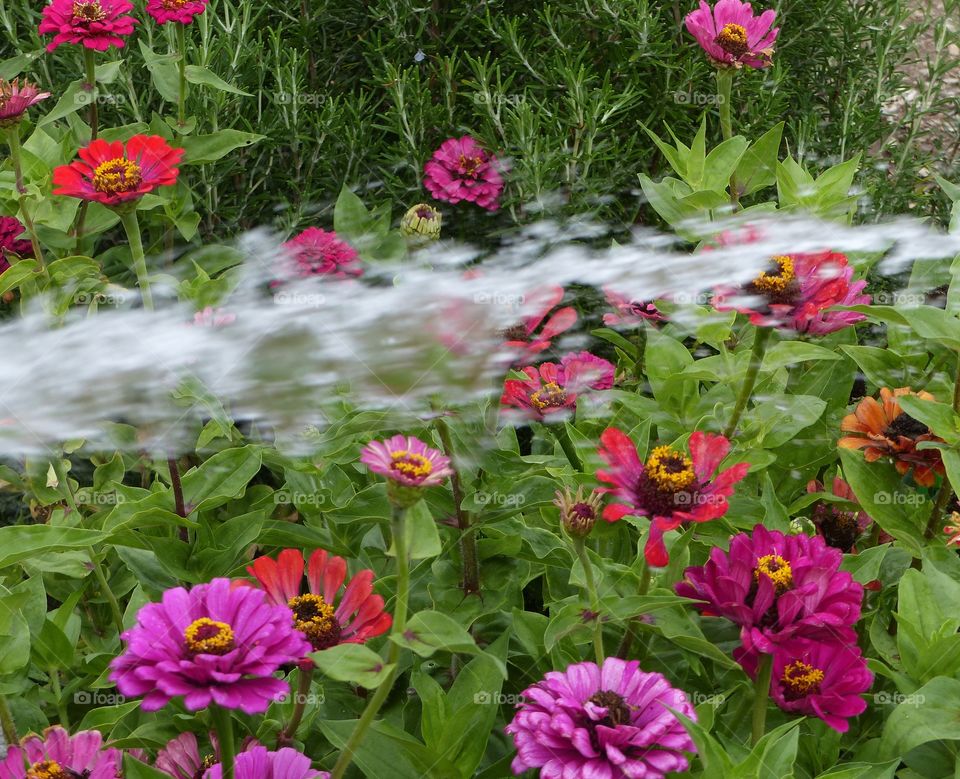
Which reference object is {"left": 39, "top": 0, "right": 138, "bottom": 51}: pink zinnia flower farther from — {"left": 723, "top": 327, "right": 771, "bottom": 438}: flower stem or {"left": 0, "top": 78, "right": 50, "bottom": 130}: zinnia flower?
{"left": 723, "top": 327, "right": 771, "bottom": 438}: flower stem

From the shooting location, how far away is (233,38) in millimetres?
2268

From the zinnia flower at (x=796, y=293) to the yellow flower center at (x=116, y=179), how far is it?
2.42 feet

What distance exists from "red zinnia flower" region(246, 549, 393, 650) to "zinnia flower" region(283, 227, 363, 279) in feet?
2.87

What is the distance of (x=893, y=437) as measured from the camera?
4.42ft

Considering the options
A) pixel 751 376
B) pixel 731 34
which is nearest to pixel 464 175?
pixel 731 34

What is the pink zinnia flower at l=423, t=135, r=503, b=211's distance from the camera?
2184 mm

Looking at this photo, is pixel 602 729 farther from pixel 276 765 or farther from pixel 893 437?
pixel 893 437

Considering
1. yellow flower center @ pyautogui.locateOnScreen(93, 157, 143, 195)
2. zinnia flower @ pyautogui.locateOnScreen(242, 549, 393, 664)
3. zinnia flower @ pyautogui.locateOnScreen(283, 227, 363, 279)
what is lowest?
zinnia flower @ pyautogui.locateOnScreen(242, 549, 393, 664)

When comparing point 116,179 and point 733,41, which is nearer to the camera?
point 116,179

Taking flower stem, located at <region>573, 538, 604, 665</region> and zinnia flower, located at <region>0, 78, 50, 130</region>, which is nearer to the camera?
flower stem, located at <region>573, 538, 604, 665</region>

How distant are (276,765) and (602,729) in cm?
28

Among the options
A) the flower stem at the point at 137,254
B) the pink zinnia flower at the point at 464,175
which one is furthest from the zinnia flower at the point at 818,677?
the pink zinnia flower at the point at 464,175

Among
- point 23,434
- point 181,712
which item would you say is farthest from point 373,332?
point 181,712

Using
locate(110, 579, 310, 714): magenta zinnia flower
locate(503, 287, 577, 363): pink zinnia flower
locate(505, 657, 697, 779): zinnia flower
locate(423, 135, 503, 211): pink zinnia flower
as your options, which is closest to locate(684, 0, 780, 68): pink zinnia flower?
locate(423, 135, 503, 211): pink zinnia flower
